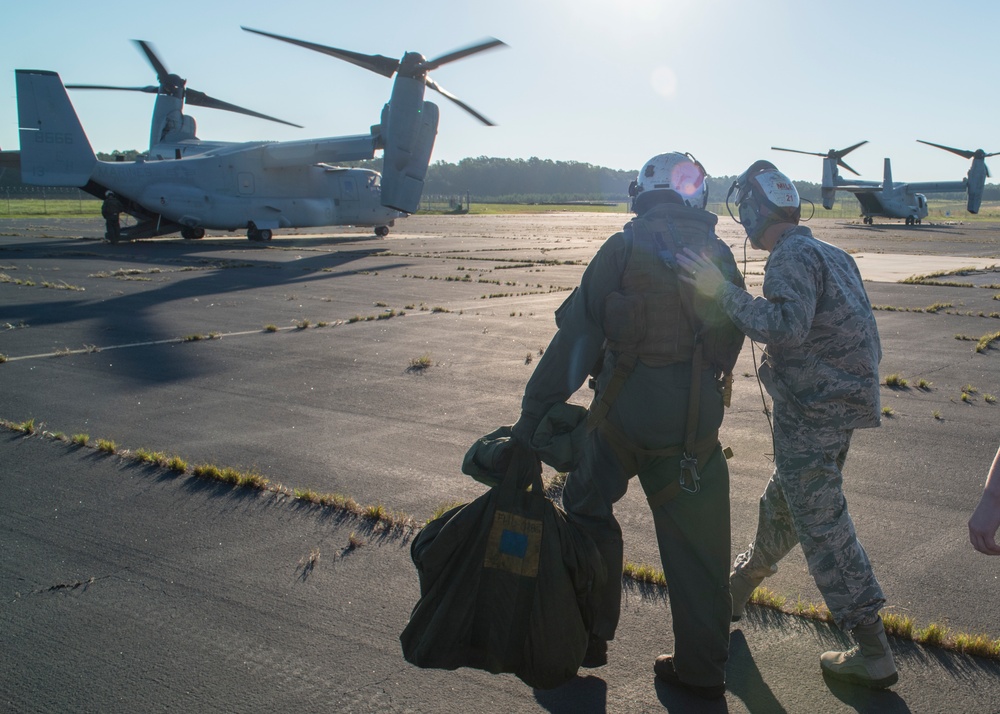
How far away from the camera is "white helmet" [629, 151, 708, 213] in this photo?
3701mm

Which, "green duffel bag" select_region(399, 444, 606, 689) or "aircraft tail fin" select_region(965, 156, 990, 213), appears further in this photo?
"aircraft tail fin" select_region(965, 156, 990, 213)

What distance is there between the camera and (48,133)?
3012cm

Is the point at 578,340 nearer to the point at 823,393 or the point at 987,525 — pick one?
the point at 823,393

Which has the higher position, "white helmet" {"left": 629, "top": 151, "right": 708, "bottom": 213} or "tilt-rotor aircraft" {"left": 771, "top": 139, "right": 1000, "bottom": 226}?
"tilt-rotor aircraft" {"left": 771, "top": 139, "right": 1000, "bottom": 226}

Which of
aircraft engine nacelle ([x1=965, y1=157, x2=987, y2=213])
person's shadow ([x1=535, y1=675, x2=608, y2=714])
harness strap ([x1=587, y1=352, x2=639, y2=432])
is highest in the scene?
aircraft engine nacelle ([x1=965, y1=157, x2=987, y2=213])

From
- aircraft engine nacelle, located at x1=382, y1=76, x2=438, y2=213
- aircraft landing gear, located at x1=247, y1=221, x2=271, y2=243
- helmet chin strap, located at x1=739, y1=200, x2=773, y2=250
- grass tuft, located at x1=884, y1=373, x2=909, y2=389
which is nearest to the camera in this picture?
helmet chin strap, located at x1=739, y1=200, x2=773, y2=250

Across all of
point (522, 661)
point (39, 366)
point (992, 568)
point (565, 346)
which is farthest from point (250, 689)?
point (39, 366)

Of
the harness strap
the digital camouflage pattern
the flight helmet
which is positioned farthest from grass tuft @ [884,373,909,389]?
the harness strap

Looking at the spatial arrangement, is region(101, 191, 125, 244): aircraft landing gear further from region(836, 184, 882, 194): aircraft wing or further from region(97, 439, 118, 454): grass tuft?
region(836, 184, 882, 194): aircraft wing

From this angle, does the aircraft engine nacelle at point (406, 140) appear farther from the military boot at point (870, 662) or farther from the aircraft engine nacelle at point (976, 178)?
the aircraft engine nacelle at point (976, 178)

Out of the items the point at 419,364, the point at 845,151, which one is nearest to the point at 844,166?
the point at 845,151

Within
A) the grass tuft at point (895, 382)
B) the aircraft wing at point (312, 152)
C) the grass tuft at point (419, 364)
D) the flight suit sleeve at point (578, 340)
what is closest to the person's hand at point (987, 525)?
the flight suit sleeve at point (578, 340)

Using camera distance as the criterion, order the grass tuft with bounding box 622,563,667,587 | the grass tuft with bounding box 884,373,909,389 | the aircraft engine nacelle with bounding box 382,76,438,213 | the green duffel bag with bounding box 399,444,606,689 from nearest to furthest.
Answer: the green duffel bag with bounding box 399,444,606,689
the grass tuft with bounding box 622,563,667,587
the grass tuft with bounding box 884,373,909,389
the aircraft engine nacelle with bounding box 382,76,438,213

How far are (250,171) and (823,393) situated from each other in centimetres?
3190
